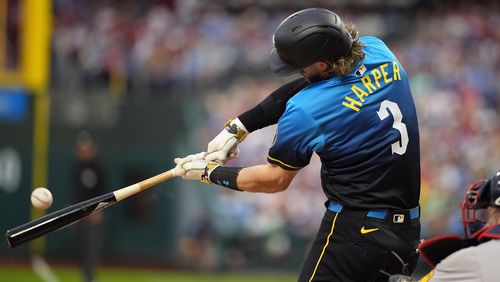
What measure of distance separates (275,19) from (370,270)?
43.2 ft

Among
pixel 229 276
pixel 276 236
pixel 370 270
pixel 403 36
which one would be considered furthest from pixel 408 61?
pixel 370 270

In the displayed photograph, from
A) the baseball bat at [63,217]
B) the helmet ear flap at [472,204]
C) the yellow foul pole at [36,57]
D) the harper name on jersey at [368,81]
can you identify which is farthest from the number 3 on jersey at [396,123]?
the yellow foul pole at [36,57]

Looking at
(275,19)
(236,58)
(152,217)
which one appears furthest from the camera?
(275,19)

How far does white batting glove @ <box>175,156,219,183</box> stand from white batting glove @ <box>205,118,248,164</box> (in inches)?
6.6

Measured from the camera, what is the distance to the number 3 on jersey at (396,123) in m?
4.27

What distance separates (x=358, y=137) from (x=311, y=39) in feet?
1.80

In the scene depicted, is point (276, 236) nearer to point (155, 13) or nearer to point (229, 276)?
point (229, 276)

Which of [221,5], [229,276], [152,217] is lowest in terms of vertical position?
[229,276]

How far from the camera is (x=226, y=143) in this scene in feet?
16.0

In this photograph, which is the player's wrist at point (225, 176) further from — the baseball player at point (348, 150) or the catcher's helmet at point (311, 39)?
the catcher's helmet at point (311, 39)

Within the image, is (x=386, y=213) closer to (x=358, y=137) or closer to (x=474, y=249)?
(x=358, y=137)

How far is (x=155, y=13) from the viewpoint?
673 inches

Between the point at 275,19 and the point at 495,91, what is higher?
the point at 275,19

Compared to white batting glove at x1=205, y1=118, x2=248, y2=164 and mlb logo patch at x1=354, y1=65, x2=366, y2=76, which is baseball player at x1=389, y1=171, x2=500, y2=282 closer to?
mlb logo patch at x1=354, y1=65, x2=366, y2=76
